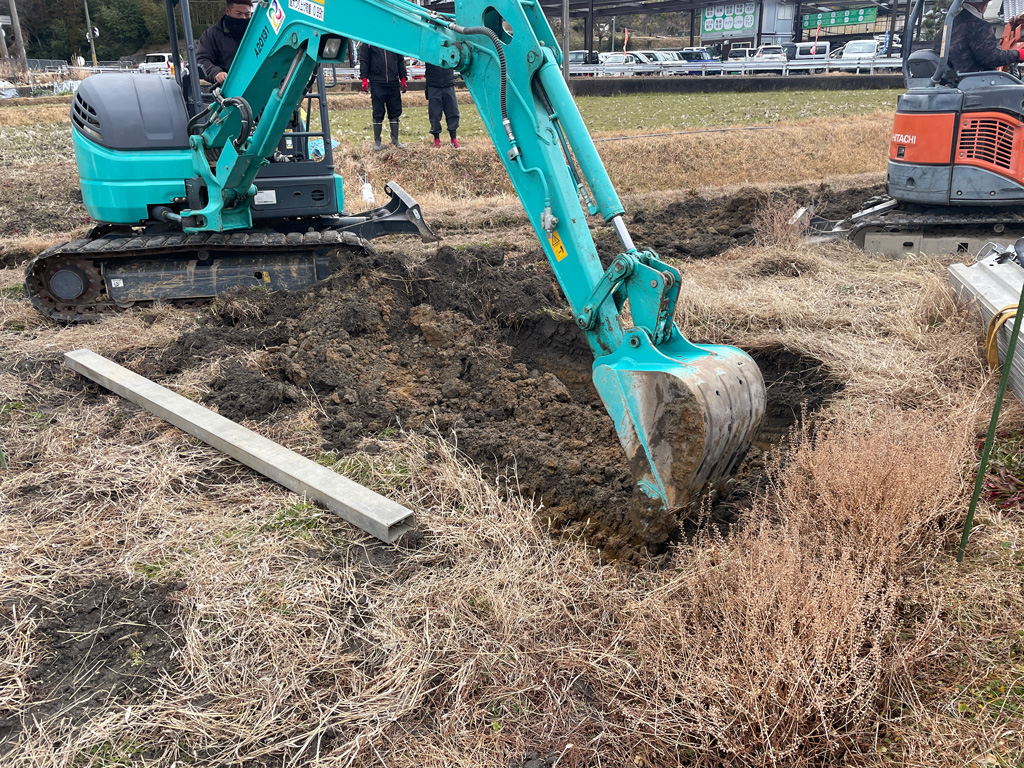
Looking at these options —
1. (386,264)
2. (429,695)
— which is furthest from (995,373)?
(386,264)

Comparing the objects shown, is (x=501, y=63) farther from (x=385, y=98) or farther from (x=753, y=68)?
(x=753, y=68)

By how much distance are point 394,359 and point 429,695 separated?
329cm

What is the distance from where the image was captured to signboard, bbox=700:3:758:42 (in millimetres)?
55062

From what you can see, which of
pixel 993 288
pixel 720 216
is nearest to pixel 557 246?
pixel 993 288

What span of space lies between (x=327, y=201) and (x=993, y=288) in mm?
5775

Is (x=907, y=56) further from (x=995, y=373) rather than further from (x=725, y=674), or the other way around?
(x=725, y=674)

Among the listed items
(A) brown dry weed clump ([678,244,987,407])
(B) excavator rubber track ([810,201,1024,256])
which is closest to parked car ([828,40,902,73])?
(B) excavator rubber track ([810,201,1024,256])

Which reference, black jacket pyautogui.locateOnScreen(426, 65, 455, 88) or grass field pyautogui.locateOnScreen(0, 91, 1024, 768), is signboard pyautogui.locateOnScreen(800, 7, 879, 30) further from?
grass field pyautogui.locateOnScreen(0, 91, 1024, 768)

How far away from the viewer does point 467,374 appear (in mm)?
5305

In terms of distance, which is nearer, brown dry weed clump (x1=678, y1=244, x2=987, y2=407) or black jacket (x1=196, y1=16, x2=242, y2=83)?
brown dry weed clump (x1=678, y1=244, x2=987, y2=407)

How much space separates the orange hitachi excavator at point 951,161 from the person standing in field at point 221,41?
22.1 feet

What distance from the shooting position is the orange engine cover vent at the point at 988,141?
7.32 metres

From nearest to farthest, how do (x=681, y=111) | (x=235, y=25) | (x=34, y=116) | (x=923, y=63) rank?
(x=235, y=25) → (x=923, y=63) → (x=681, y=111) → (x=34, y=116)

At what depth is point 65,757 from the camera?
2.39 m
